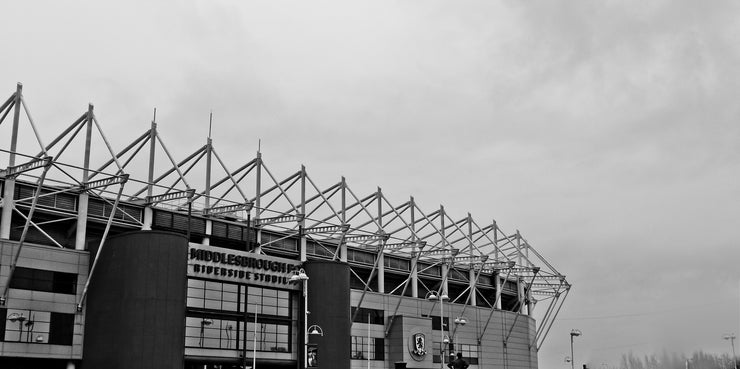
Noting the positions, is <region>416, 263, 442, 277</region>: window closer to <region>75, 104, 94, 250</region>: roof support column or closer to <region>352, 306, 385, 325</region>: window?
<region>352, 306, 385, 325</region>: window

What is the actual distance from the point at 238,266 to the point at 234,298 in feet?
9.65

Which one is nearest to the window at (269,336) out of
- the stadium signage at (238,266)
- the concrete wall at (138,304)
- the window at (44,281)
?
the stadium signage at (238,266)

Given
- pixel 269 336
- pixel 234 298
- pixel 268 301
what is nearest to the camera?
pixel 234 298

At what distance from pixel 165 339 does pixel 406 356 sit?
121ft

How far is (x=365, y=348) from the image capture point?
9188cm

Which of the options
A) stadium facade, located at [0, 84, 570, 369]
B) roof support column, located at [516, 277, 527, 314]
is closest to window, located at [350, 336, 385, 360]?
stadium facade, located at [0, 84, 570, 369]

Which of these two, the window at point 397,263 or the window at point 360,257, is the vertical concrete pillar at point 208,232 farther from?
the window at point 397,263

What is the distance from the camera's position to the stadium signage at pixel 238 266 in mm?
71000

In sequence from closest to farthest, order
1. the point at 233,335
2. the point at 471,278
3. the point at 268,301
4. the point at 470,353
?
the point at 233,335 → the point at 268,301 → the point at 470,353 → the point at 471,278

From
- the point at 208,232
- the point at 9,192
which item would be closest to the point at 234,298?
the point at 208,232

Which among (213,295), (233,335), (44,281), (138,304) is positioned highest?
(44,281)

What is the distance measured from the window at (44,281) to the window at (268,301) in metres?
16.3

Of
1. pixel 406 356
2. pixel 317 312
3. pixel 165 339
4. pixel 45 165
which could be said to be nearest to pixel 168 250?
pixel 165 339

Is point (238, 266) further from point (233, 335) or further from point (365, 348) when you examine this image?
point (365, 348)
